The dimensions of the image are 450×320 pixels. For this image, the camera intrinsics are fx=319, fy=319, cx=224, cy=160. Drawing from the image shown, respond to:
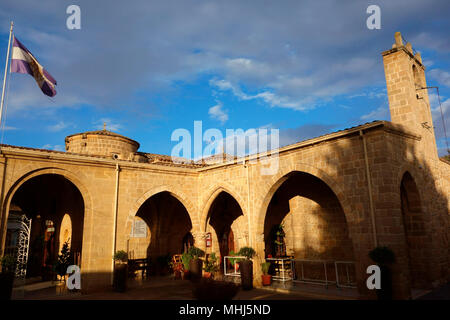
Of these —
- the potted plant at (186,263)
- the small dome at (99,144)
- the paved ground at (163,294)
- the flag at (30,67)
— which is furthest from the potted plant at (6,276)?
the small dome at (99,144)

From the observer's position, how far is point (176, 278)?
43.7ft

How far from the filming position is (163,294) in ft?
32.8

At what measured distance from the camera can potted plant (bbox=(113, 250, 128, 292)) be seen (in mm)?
10562

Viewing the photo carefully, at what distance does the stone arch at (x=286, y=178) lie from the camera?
352 inches

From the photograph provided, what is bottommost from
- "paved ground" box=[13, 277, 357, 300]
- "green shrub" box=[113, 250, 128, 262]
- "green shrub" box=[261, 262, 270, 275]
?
"paved ground" box=[13, 277, 357, 300]

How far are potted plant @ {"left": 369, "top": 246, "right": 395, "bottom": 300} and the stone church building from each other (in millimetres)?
337

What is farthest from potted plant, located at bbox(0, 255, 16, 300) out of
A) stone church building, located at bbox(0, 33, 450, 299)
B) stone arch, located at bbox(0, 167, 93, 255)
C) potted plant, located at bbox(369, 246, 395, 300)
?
potted plant, located at bbox(369, 246, 395, 300)

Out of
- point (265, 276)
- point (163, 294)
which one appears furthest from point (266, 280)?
point (163, 294)

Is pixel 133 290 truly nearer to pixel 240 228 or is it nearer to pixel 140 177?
pixel 140 177

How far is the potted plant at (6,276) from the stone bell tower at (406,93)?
12.2m

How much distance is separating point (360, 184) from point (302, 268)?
4825 millimetres

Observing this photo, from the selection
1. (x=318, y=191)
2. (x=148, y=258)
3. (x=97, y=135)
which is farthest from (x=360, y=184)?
(x=97, y=135)

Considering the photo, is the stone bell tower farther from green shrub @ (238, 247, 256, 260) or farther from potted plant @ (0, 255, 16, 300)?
potted plant @ (0, 255, 16, 300)

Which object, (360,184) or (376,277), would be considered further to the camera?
(360,184)
